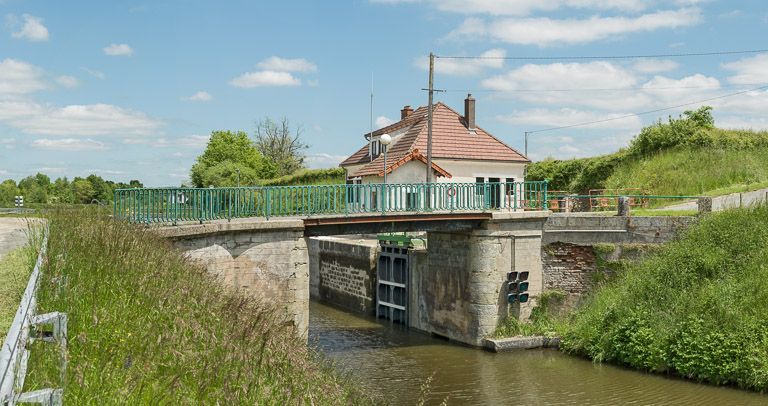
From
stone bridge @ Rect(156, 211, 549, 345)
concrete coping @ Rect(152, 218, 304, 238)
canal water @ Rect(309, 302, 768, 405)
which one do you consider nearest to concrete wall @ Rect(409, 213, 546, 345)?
stone bridge @ Rect(156, 211, 549, 345)

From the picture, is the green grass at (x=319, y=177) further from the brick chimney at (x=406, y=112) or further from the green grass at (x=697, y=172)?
the green grass at (x=697, y=172)

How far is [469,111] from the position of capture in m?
36.0

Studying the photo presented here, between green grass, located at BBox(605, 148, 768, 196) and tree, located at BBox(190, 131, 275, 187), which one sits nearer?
green grass, located at BBox(605, 148, 768, 196)

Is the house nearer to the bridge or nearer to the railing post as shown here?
the bridge

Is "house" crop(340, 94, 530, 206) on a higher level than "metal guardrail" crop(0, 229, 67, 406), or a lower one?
higher

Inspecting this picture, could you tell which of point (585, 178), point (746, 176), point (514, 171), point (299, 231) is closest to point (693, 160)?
point (746, 176)

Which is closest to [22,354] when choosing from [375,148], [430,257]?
[430,257]

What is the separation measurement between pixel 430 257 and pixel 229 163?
168 feet

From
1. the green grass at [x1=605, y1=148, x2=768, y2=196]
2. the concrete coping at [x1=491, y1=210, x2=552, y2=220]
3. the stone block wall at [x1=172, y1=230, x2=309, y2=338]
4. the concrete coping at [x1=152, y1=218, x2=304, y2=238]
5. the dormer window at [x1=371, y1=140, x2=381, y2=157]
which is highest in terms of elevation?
the dormer window at [x1=371, y1=140, x2=381, y2=157]

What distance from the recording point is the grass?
4645mm

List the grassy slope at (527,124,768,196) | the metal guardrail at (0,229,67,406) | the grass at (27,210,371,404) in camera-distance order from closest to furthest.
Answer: the metal guardrail at (0,229,67,406), the grass at (27,210,371,404), the grassy slope at (527,124,768,196)

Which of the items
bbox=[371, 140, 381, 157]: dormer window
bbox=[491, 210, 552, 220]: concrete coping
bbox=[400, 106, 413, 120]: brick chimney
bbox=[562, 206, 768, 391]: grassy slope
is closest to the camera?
bbox=[562, 206, 768, 391]: grassy slope

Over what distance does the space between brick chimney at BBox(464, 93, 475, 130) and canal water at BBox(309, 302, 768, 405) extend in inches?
637

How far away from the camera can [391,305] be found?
25.3m
